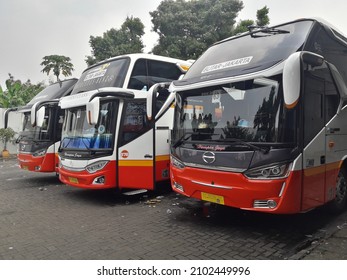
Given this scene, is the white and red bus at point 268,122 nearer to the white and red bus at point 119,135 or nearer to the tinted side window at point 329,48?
the tinted side window at point 329,48

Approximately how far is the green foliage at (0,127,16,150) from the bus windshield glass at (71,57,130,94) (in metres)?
11.1

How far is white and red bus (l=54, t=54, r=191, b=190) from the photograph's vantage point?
6.78 metres

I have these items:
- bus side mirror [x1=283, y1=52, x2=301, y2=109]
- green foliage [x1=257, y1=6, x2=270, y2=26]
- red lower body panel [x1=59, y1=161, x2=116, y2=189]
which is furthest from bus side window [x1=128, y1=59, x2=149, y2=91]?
green foliage [x1=257, y1=6, x2=270, y2=26]

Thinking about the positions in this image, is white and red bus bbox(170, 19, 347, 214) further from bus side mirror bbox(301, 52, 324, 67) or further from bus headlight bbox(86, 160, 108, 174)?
bus headlight bbox(86, 160, 108, 174)

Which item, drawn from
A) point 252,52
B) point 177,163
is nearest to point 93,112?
point 177,163

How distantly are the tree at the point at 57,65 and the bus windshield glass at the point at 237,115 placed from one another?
35.6 meters

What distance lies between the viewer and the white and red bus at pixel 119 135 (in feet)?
22.2

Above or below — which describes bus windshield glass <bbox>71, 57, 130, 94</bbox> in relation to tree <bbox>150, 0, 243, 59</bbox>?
below

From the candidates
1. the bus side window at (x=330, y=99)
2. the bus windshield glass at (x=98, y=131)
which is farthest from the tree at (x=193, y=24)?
the bus side window at (x=330, y=99)

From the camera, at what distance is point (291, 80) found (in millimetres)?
4004

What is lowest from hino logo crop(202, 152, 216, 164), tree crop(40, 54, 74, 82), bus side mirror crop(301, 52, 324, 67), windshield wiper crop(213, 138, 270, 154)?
hino logo crop(202, 152, 216, 164)

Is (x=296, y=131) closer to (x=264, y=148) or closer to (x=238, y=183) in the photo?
(x=264, y=148)

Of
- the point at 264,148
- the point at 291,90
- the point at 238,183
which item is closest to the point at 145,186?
the point at 238,183
